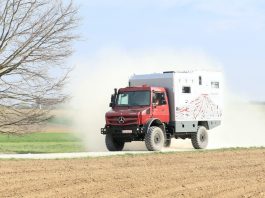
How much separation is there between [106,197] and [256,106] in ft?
91.7

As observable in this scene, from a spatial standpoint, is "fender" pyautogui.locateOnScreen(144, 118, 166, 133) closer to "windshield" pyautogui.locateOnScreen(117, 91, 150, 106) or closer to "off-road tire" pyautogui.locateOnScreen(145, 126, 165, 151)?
"off-road tire" pyautogui.locateOnScreen(145, 126, 165, 151)

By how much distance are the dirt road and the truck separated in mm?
4217

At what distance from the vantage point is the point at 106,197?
12.5 metres

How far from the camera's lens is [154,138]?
26438 millimetres

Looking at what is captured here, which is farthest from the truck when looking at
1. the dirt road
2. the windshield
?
Result: the dirt road

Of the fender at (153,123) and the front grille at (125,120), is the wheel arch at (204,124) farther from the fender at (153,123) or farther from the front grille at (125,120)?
the front grille at (125,120)

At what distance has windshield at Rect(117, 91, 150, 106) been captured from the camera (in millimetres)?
26564

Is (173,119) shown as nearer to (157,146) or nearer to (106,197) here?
(157,146)

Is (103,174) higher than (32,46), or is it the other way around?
(32,46)

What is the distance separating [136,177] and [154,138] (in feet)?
35.6

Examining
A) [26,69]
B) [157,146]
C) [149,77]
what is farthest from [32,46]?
[157,146]

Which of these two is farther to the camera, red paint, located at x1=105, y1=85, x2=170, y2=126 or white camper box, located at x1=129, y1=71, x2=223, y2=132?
white camper box, located at x1=129, y1=71, x2=223, y2=132

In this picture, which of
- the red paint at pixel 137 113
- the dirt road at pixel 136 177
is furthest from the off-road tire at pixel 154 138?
the dirt road at pixel 136 177

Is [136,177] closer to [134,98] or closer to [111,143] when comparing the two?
[134,98]
